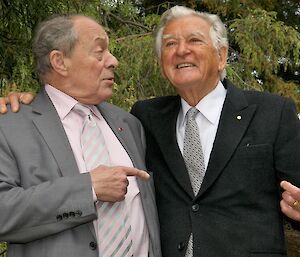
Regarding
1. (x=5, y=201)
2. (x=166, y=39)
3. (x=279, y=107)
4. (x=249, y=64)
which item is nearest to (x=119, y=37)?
(x=249, y=64)

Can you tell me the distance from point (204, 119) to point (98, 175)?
0.68 m

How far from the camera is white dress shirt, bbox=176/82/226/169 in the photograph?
107 inches

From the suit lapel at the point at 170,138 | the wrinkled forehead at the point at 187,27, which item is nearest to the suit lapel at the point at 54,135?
the suit lapel at the point at 170,138

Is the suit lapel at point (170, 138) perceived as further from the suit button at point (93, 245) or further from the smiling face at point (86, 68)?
the suit button at point (93, 245)

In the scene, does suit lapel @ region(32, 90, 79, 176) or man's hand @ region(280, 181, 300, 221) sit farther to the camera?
suit lapel @ region(32, 90, 79, 176)

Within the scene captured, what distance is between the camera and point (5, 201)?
2.25 meters

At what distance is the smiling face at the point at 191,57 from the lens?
277 cm

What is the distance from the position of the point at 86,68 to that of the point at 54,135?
1.22ft

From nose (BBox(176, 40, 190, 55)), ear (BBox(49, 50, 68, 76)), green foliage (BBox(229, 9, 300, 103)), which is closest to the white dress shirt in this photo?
nose (BBox(176, 40, 190, 55))

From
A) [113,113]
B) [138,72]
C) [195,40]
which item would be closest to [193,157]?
[113,113]

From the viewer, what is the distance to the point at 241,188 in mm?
2564

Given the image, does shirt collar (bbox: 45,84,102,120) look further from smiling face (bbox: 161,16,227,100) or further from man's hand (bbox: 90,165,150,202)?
smiling face (bbox: 161,16,227,100)

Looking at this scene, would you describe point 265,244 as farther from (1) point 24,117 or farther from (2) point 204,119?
(1) point 24,117

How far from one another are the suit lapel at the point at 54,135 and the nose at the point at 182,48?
663 millimetres
